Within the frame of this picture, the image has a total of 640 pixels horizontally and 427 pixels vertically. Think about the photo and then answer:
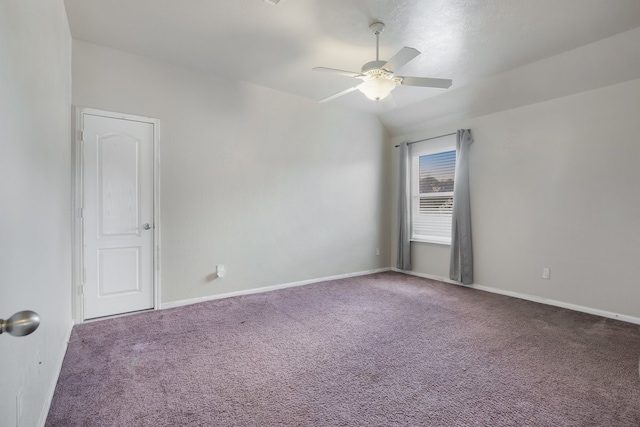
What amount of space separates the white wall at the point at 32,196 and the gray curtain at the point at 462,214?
4510 millimetres

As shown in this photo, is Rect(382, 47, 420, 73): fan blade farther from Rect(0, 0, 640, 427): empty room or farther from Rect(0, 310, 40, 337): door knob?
Rect(0, 310, 40, 337): door knob

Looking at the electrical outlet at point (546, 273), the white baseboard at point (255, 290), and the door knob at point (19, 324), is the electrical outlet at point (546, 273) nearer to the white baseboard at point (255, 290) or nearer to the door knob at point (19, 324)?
the white baseboard at point (255, 290)

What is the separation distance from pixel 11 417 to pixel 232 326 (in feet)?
6.38

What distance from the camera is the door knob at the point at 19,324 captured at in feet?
2.22

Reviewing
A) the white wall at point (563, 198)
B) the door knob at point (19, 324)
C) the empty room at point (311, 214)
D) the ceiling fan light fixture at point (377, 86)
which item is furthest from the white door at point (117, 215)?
the white wall at point (563, 198)

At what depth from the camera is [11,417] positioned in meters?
1.16

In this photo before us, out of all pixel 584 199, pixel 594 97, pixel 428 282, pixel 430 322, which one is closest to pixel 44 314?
pixel 430 322

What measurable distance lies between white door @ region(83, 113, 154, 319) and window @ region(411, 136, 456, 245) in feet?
13.1

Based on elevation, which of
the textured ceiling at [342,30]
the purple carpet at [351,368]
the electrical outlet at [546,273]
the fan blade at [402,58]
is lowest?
the purple carpet at [351,368]

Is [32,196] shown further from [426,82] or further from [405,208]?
[405,208]

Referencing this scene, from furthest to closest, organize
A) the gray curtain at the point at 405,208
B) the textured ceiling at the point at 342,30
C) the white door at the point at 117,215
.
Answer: the gray curtain at the point at 405,208
the white door at the point at 117,215
the textured ceiling at the point at 342,30

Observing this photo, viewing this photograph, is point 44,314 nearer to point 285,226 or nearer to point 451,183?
point 285,226

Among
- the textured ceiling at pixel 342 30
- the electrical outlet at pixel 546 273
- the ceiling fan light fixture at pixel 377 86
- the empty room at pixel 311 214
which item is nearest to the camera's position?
the empty room at pixel 311 214

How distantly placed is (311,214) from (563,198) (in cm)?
316
